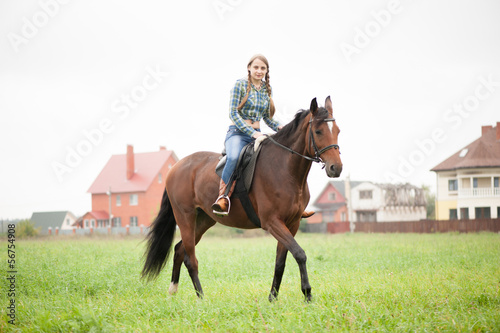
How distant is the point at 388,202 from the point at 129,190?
131ft

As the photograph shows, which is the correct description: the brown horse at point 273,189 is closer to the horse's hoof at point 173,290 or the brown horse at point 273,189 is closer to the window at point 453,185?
the horse's hoof at point 173,290

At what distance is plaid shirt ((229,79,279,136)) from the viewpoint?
7179 millimetres

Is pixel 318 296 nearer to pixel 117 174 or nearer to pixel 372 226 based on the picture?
pixel 372 226

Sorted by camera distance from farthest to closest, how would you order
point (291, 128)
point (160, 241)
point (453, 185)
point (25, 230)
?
point (453, 185) → point (25, 230) → point (160, 241) → point (291, 128)

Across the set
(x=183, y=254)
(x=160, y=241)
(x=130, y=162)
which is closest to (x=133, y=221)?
(x=130, y=162)

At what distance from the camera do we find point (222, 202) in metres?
6.83

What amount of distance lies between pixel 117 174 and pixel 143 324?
190ft

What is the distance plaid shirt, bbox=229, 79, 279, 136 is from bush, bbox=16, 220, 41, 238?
33456mm

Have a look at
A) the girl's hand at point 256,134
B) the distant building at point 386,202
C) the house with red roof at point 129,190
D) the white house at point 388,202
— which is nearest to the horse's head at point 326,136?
the girl's hand at point 256,134

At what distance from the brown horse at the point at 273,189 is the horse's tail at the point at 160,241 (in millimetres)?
19

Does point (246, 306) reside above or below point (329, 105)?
below

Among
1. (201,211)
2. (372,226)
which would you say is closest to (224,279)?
(201,211)

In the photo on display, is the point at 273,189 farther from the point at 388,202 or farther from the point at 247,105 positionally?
the point at 388,202

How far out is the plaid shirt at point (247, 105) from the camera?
7.18 m
